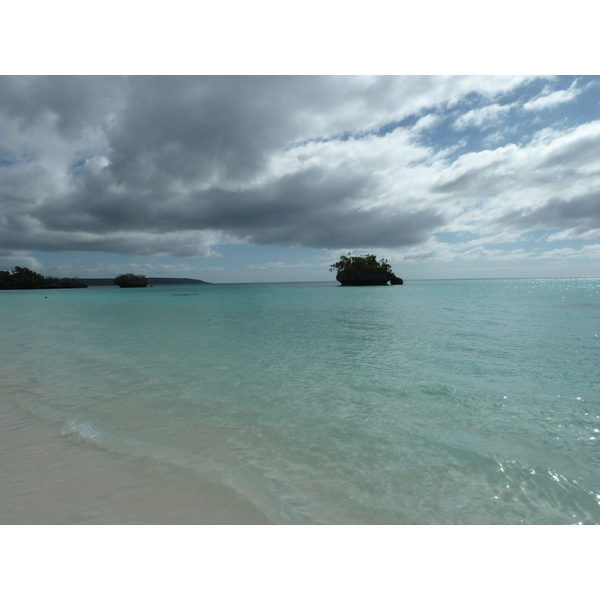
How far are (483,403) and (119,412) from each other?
6.95 m

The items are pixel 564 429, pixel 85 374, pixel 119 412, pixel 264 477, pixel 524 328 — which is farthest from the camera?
pixel 524 328

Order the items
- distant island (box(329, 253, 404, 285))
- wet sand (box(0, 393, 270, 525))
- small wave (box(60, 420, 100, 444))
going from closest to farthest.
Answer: wet sand (box(0, 393, 270, 525)) → small wave (box(60, 420, 100, 444)) → distant island (box(329, 253, 404, 285))

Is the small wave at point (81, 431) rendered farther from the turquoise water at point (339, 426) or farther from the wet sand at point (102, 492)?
the wet sand at point (102, 492)

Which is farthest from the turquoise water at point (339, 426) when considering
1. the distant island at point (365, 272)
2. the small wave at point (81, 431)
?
the distant island at point (365, 272)

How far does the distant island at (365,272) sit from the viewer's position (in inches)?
4673

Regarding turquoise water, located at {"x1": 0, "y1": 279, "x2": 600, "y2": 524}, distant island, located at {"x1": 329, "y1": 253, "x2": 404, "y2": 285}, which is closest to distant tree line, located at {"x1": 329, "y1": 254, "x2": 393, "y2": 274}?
distant island, located at {"x1": 329, "y1": 253, "x2": 404, "y2": 285}

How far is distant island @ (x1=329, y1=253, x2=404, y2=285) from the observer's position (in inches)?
4673

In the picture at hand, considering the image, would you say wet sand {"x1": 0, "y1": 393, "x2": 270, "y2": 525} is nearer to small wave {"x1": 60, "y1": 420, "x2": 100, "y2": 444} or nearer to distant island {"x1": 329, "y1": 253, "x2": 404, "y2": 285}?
small wave {"x1": 60, "y1": 420, "x2": 100, "y2": 444}

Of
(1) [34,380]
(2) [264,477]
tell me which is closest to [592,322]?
(2) [264,477]

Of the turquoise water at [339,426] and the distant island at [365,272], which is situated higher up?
the distant island at [365,272]

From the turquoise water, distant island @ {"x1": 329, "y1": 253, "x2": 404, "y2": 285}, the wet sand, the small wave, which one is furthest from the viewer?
distant island @ {"x1": 329, "y1": 253, "x2": 404, "y2": 285}

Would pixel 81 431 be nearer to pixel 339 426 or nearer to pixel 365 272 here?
pixel 339 426

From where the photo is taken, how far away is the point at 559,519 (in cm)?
320
